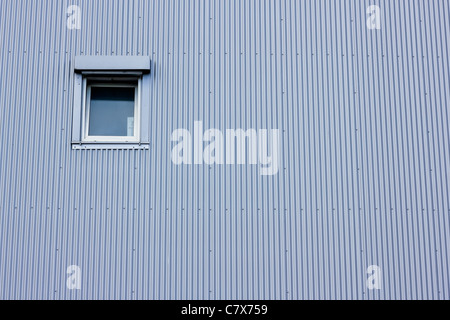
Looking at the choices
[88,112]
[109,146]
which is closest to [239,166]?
[109,146]

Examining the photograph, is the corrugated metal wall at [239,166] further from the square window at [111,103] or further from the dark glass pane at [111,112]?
the dark glass pane at [111,112]

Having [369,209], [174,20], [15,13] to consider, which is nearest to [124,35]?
[174,20]

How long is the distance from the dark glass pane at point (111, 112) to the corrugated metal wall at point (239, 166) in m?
0.38

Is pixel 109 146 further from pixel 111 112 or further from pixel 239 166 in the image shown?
pixel 239 166

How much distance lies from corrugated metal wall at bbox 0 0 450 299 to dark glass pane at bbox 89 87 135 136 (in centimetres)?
38

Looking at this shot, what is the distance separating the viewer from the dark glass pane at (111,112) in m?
7.64

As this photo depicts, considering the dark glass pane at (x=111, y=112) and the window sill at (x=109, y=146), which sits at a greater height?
the dark glass pane at (x=111, y=112)

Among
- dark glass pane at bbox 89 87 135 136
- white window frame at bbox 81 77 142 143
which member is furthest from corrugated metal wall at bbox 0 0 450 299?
dark glass pane at bbox 89 87 135 136

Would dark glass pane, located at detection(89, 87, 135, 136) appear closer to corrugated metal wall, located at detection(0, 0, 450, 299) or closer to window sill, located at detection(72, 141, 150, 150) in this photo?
window sill, located at detection(72, 141, 150, 150)

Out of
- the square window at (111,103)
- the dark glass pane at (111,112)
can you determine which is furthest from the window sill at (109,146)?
the dark glass pane at (111,112)

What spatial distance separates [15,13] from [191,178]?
3506 mm

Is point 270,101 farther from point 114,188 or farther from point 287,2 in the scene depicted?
point 114,188

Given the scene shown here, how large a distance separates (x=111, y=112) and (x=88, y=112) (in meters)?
0.32

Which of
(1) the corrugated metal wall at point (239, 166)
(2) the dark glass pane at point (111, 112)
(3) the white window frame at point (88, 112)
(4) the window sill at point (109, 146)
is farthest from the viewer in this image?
Result: (2) the dark glass pane at point (111, 112)
